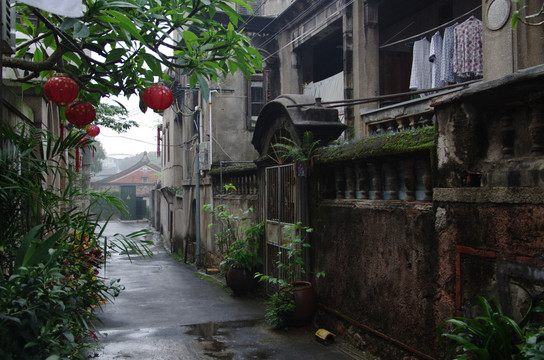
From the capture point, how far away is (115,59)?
4.50m

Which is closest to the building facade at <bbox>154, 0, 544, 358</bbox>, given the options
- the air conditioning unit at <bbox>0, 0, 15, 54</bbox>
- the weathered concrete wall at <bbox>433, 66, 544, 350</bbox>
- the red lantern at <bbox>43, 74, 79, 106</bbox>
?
the weathered concrete wall at <bbox>433, 66, 544, 350</bbox>

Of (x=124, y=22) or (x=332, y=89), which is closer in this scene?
(x=124, y=22)

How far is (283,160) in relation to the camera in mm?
8164

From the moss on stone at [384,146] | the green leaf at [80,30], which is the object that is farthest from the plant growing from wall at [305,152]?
the green leaf at [80,30]

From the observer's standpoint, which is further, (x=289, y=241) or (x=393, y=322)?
(x=289, y=241)

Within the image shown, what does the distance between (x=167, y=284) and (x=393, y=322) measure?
746 centimetres

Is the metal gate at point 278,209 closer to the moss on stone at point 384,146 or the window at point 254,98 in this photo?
the moss on stone at point 384,146

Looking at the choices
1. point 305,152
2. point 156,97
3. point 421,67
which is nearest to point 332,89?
point 421,67

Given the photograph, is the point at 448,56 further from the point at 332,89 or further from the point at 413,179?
the point at 413,179

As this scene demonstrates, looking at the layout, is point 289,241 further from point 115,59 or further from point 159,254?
point 159,254

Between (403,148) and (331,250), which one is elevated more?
(403,148)

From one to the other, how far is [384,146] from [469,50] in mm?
3711

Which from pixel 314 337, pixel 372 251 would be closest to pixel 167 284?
pixel 314 337

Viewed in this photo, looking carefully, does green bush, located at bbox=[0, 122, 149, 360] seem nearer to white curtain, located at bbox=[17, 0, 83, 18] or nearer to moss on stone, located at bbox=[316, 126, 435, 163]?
white curtain, located at bbox=[17, 0, 83, 18]
